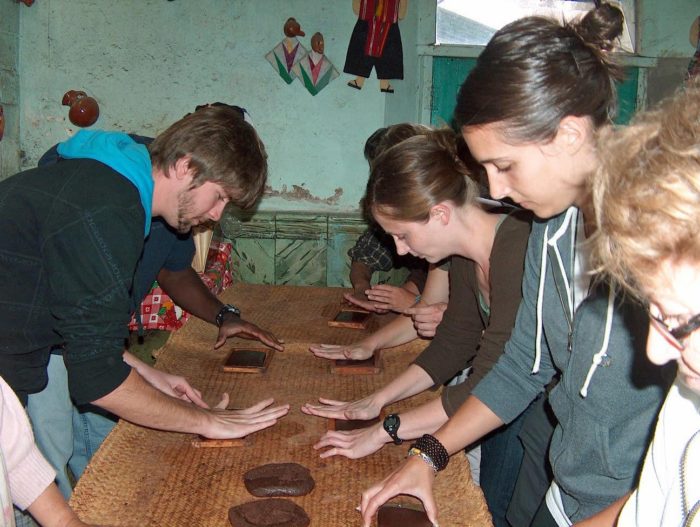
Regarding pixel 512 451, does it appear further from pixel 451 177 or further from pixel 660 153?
pixel 660 153

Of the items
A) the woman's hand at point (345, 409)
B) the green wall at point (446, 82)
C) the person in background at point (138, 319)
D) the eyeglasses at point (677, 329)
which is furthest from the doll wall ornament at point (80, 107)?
the eyeglasses at point (677, 329)

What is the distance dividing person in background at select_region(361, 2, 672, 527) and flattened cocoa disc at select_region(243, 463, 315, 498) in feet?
0.51

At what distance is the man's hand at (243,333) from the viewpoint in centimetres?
236

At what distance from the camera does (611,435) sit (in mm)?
1236

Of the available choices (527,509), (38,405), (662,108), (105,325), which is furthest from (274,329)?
(662,108)

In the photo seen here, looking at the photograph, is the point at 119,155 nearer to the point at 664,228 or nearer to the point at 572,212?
the point at 572,212

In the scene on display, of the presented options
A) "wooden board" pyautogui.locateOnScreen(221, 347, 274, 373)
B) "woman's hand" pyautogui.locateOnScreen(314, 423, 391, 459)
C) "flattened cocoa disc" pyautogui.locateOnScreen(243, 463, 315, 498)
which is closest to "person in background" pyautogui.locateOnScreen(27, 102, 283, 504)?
"wooden board" pyautogui.locateOnScreen(221, 347, 274, 373)

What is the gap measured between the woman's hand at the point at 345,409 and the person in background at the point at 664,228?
1.04m

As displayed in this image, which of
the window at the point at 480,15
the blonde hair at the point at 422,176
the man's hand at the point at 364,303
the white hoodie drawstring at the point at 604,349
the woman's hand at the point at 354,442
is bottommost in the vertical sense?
the man's hand at the point at 364,303

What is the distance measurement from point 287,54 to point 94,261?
3083mm

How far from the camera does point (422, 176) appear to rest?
183 centimetres

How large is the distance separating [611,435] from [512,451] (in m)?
0.93

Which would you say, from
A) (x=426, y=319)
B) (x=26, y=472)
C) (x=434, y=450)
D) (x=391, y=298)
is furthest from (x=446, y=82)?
(x=26, y=472)

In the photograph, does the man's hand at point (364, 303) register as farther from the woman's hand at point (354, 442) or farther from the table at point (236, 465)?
the woman's hand at point (354, 442)
